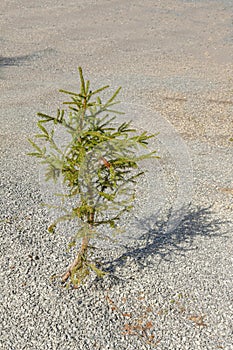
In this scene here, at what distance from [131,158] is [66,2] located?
13348mm

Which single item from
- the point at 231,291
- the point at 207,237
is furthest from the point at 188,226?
the point at 231,291

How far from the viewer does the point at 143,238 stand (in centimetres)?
549

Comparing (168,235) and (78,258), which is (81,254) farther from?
(168,235)

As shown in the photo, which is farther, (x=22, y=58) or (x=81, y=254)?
(x=22, y=58)

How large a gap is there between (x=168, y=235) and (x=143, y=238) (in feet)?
0.99

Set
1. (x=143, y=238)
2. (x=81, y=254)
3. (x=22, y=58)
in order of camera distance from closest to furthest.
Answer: (x=81, y=254), (x=143, y=238), (x=22, y=58)

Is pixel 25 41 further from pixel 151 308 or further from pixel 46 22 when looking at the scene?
pixel 151 308

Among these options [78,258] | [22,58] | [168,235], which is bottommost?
[22,58]

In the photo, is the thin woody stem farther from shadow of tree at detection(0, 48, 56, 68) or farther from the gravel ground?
shadow of tree at detection(0, 48, 56, 68)

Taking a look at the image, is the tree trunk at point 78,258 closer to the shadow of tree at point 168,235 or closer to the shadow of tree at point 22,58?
the shadow of tree at point 168,235

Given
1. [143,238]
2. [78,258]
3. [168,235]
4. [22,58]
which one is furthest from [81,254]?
[22,58]

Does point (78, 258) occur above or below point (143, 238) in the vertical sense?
above

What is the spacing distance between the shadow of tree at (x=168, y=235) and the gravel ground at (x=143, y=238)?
0.01m

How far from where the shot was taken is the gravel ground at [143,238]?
14.3 ft
